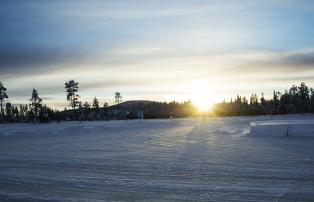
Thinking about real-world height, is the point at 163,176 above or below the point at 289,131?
below

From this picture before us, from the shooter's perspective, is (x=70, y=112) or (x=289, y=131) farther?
(x=70, y=112)

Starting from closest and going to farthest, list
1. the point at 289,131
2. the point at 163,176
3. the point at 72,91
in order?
the point at 163,176, the point at 289,131, the point at 72,91

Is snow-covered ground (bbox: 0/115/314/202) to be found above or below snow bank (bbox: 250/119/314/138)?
below

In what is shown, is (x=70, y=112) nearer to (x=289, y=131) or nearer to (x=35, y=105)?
(x=35, y=105)

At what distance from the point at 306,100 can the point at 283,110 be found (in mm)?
11166

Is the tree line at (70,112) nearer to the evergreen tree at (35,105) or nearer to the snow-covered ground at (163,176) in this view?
the evergreen tree at (35,105)

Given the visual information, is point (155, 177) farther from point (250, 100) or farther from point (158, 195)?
point (250, 100)

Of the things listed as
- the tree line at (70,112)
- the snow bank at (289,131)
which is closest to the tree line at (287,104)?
the tree line at (70,112)

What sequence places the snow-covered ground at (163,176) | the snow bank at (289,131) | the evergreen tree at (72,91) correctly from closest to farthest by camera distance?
1. the snow-covered ground at (163,176)
2. the snow bank at (289,131)
3. the evergreen tree at (72,91)

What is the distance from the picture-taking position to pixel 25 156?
16.8 meters

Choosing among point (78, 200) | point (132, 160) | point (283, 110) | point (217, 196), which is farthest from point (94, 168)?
point (283, 110)

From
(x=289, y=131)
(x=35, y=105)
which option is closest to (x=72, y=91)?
(x=35, y=105)

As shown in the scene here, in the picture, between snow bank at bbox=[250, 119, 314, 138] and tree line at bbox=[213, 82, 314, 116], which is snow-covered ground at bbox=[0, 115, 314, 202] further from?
tree line at bbox=[213, 82, 314, 116]

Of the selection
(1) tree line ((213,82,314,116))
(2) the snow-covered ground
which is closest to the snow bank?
(2) the snow-covered ground
